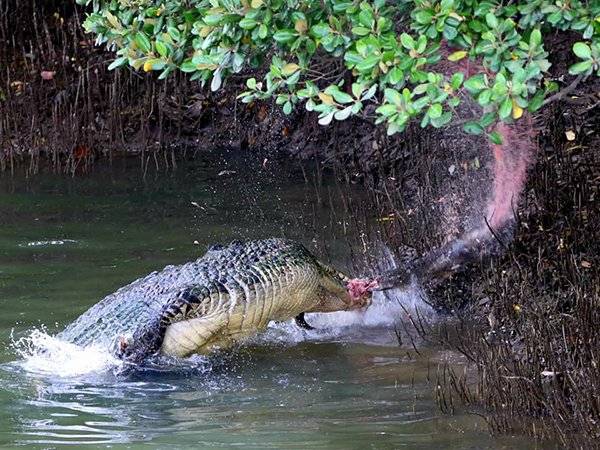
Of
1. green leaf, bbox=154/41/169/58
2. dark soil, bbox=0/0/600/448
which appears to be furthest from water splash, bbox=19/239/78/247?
green leaf, bbox=154/41/169/58

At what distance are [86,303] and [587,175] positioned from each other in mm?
3630

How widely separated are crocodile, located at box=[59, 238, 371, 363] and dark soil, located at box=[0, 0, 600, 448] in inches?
38.4

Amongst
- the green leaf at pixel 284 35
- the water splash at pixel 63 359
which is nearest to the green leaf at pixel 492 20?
the green leaf at pixel 284 35

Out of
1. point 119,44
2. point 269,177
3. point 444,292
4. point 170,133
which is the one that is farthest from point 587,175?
point 170,133

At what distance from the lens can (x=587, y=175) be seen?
7863 millimetres

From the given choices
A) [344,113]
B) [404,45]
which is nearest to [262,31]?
[344,113]

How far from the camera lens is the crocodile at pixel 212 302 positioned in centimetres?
692

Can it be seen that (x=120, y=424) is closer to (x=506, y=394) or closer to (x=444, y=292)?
(x=506, y=394)

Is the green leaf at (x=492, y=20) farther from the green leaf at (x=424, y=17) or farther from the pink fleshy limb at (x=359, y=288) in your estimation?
the pink fleshy limb at (x=359, y=288)

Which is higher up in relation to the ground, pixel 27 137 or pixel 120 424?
pixel 27 137

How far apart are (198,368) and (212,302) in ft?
1.32

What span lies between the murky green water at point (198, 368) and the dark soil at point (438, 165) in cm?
34

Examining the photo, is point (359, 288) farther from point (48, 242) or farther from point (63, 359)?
point (48, 242)

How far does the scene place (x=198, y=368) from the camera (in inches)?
276
